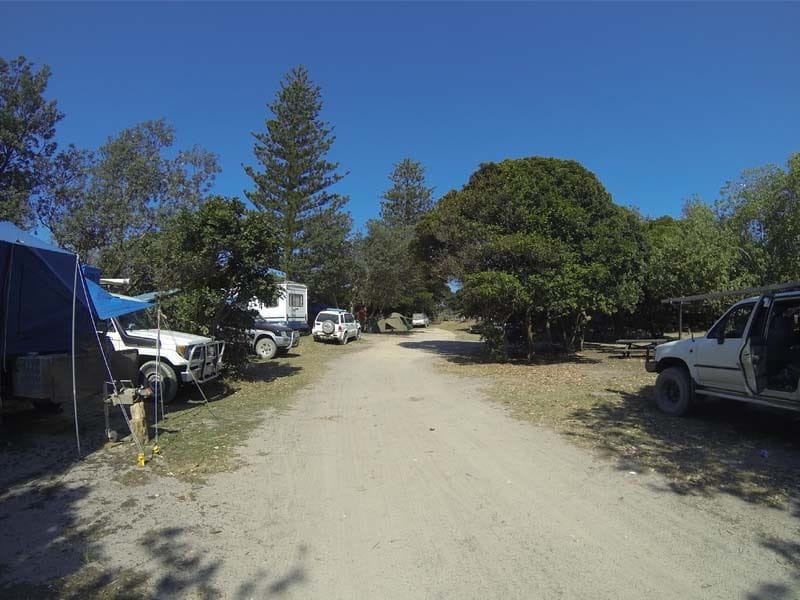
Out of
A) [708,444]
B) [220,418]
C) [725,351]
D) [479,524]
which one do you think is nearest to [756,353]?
[725,351]

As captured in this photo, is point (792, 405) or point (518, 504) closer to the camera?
point (518, 504)

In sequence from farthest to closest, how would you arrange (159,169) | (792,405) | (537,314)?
(159,169)
(537,314)
(792,405)

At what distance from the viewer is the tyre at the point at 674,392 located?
878cm

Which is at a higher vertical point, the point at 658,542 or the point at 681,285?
the point at 681,285

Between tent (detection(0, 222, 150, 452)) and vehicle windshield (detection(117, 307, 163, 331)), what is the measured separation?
201cm

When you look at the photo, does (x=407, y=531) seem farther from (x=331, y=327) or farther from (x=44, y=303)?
(x=331, y=327)

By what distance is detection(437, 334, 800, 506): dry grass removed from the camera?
19.3 ft

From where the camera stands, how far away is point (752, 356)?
7.45 m

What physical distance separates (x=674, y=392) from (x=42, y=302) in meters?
10.2

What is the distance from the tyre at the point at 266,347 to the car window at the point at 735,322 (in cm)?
1545

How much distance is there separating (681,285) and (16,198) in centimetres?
2838

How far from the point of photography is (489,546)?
425 cm

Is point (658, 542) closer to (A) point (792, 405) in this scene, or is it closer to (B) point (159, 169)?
(A) point (792, 405)

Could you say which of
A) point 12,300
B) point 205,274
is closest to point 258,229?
point 205,274
